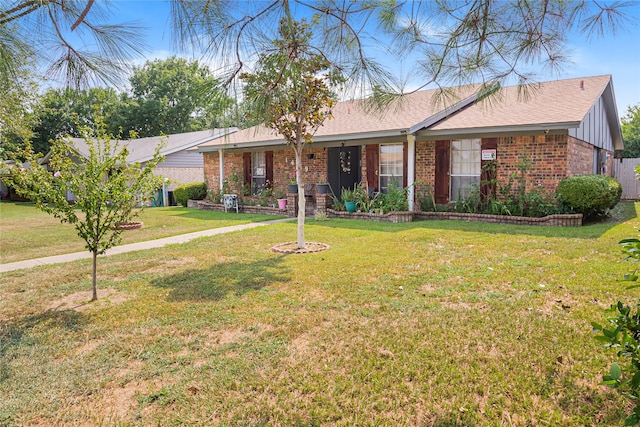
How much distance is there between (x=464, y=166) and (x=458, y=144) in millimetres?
671

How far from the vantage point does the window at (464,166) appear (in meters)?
11.9

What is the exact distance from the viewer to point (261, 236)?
927 centimetres

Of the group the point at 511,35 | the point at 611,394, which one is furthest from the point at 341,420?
the point at 511,35

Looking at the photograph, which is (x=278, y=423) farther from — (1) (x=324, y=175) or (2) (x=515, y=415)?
(1) (x=324, y=175)

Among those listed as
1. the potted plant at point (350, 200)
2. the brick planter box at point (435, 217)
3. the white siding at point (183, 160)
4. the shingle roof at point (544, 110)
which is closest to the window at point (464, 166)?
the shingle roof at point (544, 110)

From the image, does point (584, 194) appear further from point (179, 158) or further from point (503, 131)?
point (179, 158)

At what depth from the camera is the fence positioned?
60.7ft

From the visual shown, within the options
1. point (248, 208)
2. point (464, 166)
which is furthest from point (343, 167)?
point (464, 166)

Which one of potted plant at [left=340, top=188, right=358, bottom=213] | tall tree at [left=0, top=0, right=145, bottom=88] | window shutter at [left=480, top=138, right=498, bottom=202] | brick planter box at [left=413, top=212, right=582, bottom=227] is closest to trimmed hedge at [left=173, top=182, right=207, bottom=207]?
potted plant at [left=340, top=188, right=358, bottom=213]

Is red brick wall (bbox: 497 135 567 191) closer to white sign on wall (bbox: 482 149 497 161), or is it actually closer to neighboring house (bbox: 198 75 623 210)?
neighboring house (bbox: 198 75 623 210)

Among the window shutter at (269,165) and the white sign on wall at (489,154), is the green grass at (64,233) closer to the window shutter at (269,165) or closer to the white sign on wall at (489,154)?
the window shutter at (269,165)

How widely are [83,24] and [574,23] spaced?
4.10m

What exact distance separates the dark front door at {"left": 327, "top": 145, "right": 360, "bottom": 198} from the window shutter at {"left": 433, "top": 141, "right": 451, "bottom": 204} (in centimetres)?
293

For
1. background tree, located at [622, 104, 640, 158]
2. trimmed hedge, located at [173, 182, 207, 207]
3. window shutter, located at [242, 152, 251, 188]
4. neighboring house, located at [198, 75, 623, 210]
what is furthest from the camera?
background tree, located at [622, 104, 640, 158]
